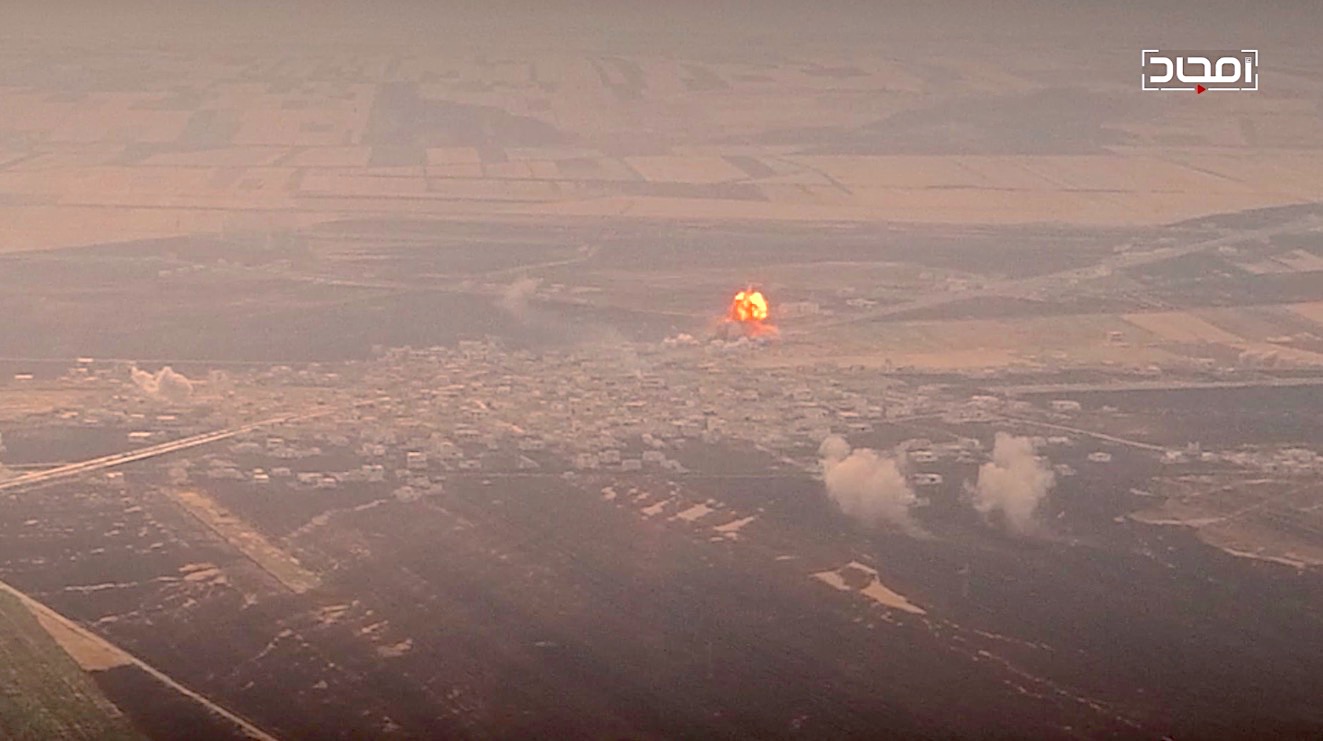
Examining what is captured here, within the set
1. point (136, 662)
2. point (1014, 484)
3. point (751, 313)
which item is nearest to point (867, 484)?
point (1014, 484)

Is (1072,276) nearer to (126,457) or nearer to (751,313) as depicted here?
(751,313)

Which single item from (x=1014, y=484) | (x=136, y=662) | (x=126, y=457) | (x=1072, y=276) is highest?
(x=1072, y=276)

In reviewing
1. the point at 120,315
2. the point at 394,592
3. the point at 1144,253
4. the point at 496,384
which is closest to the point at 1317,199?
the point at 1144,253

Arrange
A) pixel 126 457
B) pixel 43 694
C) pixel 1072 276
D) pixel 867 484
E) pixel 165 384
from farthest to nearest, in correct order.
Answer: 1. pixel 1072 276
2. pixel 165 384
3. pixel 126 457
4. pixel 867 484
5. pixel 43 694

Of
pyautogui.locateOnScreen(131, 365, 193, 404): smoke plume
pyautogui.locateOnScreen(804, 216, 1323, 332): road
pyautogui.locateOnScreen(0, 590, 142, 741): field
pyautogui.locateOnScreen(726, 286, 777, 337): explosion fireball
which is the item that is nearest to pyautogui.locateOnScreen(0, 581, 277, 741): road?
pyautogui.locateOnScreen(0, 590, 142, 741): field

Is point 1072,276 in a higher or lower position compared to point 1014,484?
higher

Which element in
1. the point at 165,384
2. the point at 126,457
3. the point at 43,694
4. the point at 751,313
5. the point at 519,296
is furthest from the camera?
the point at 519,296

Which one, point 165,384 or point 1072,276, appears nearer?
point 165,384
